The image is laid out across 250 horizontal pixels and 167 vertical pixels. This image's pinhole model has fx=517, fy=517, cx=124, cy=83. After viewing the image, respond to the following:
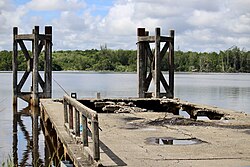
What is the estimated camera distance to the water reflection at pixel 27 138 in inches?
503

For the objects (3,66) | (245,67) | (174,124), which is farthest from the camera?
(245,67)

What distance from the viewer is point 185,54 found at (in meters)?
129

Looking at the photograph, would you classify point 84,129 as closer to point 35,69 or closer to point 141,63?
point 141,63

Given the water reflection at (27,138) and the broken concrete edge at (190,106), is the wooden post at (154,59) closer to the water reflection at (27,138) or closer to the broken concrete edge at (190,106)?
the broken concrete edge at (190,106)

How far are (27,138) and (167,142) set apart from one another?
829 centimetres

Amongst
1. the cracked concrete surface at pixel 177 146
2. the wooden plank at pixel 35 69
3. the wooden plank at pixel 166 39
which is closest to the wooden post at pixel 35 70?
the wooden plank at pixel 35 69

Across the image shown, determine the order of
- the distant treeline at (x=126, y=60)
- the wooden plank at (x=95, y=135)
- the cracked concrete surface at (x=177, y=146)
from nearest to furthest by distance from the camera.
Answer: the wooden plank at (x=95, y=135) < the cracked concrete surface at (x=177, y=146) < the distant treeline at (x=126, y=60)

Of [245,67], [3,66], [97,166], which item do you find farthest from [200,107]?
[245,67]

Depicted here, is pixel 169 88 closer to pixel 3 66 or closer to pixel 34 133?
pixel 34 133

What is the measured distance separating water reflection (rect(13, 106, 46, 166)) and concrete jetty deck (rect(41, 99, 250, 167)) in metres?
1.21

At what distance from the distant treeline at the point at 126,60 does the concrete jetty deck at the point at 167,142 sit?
98400 mm

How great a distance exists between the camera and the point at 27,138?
16484 millimetres

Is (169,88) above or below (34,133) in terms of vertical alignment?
above

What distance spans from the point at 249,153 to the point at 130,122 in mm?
4460
